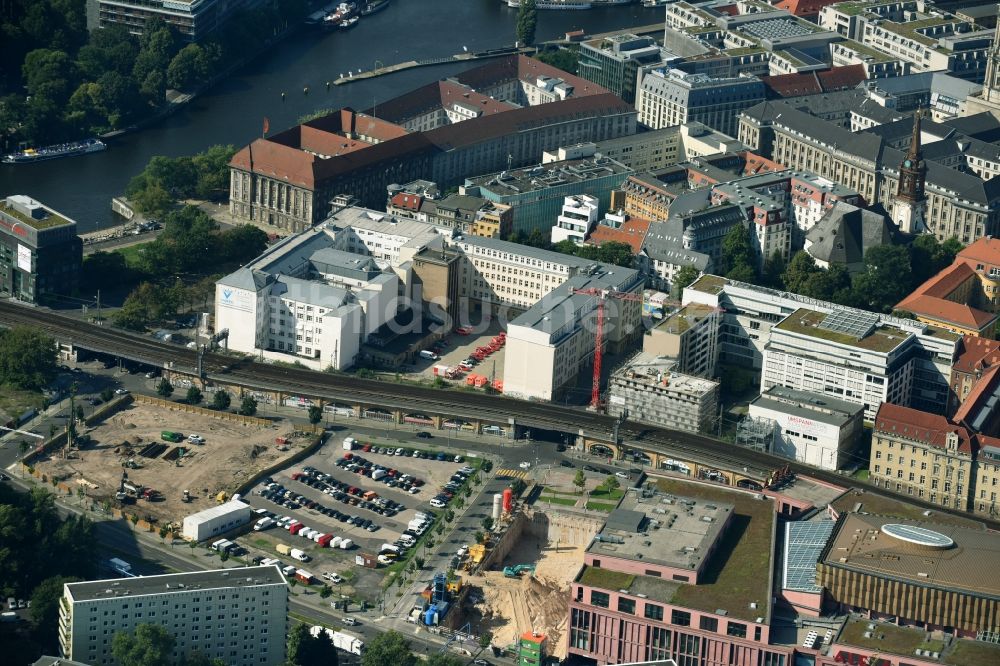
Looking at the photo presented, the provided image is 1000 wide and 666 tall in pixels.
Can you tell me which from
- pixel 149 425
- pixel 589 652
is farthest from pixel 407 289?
pixel 589 652

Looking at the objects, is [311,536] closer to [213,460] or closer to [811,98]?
[213,460]

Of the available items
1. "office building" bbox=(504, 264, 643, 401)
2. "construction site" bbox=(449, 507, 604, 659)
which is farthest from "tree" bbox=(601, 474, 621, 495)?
"office building" bbox=(504, 264, 643, 401)

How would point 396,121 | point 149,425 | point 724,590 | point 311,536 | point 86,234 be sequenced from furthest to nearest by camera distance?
point 396,121, point 86,234, point 149,425, point 311,536, point 724,590

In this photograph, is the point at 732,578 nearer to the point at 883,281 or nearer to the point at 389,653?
the point at 389,653

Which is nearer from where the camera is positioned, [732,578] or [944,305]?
[732,578]

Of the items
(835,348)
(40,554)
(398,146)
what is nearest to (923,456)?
(835,348)

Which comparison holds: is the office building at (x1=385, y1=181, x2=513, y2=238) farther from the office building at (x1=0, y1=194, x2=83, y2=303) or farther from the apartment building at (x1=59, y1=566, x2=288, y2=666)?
the apartment building at (x1=59, y1=566, x2=288, y2=666)
